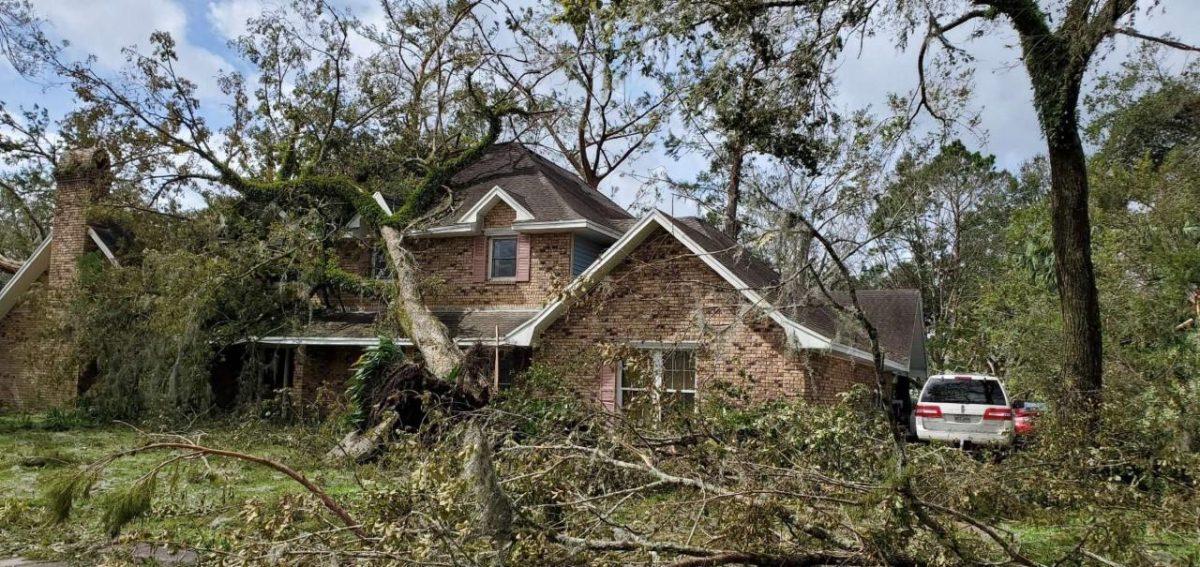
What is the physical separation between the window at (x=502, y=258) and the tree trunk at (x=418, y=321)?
177cm

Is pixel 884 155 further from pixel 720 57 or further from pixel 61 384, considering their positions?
pixel 61 384

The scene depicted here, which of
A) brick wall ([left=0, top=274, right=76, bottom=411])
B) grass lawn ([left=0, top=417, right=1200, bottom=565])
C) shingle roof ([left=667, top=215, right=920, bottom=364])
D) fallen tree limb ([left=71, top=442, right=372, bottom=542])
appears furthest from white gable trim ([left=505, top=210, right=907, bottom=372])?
brick wall ([left=0, top=274, right=76, bottom=411])

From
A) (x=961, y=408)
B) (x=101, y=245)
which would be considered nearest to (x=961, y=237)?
(x=961, y=408)

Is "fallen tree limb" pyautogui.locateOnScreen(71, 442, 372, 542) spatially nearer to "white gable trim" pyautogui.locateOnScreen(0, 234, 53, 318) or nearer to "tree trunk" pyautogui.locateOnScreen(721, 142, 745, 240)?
"tree trunk" pyautogui.locateOnScreen(721, 142, 745, 240)

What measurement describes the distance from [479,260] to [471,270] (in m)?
0.28

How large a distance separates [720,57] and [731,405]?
4799 millimetres

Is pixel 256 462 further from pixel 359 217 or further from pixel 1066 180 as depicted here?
pixel 359 217

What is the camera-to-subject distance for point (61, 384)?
1928 centimetres

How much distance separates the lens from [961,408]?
1480 cm

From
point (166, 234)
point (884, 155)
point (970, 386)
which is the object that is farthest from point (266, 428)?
point (970, 386)

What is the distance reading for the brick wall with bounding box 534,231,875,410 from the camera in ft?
47.9

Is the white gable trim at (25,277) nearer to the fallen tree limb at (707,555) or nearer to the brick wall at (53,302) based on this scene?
the brick wall at (53,302)

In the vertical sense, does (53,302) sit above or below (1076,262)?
below

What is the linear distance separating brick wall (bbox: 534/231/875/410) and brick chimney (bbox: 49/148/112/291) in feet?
38.8
